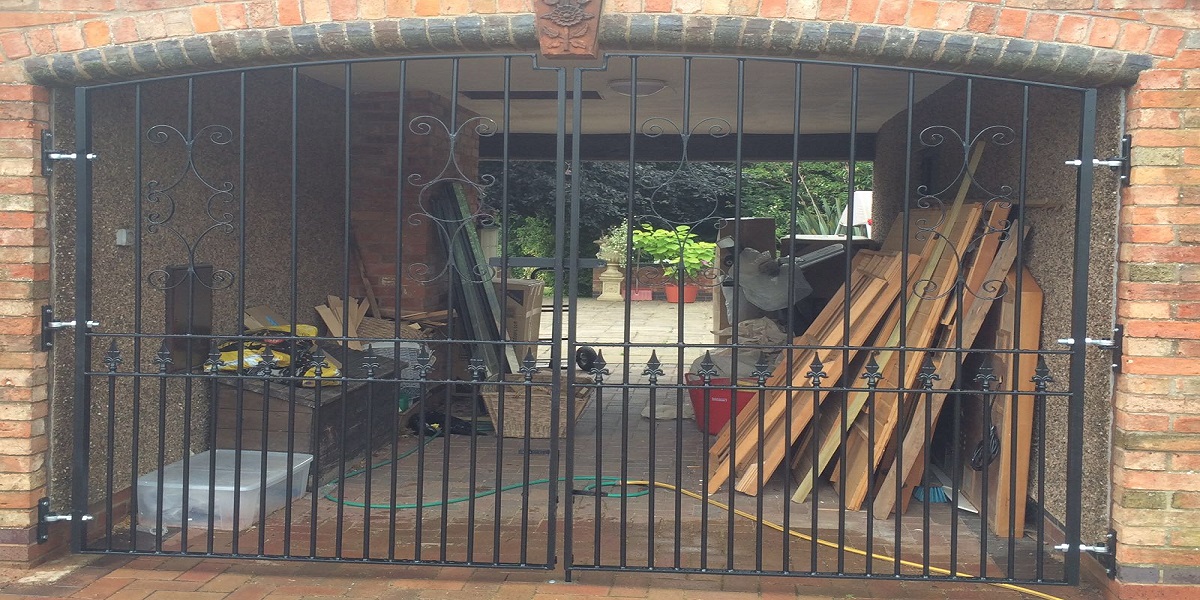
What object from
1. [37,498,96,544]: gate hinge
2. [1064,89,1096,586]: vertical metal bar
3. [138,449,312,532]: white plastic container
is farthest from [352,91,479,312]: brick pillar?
[1064,89,1096,586]: vertical metal bar

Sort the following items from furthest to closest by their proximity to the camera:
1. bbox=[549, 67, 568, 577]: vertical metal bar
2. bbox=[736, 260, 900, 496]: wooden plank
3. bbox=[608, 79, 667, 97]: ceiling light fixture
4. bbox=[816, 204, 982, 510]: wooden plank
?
1. bbox=[608, 79, 667, 97]: ceiling light fixture
2. bbox=[736, 260, 900, 496]: wooden plank
3. bbox=[816, 204, 982, 510]: wooden plank
4. bbox=[549, 67, 568, 577]: vertical metal bar

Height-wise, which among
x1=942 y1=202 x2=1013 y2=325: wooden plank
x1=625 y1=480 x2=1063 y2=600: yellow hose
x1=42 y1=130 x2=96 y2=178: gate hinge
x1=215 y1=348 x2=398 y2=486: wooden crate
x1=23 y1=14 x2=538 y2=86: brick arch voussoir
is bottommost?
x1=625 y1=480 x2=1063 y2=600: yellow hose

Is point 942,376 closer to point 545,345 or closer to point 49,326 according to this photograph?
point 545,345

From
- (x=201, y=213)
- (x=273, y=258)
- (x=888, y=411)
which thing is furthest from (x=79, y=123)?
(x=888, y=411)

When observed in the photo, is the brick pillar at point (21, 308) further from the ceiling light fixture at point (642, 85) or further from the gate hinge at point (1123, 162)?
the gate hinge at point (1123, 162)

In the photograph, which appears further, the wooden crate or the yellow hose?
the wooden crate

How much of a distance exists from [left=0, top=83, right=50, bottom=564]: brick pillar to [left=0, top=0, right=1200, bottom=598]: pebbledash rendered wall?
0.01m

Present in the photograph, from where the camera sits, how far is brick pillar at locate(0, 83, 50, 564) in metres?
3.93

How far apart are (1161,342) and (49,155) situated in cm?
444

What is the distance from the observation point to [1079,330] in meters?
3.73

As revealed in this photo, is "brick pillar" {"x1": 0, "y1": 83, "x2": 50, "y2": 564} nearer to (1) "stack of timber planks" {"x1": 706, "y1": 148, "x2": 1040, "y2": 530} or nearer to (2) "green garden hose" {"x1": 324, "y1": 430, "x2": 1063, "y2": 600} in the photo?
(2) "green garden hose" {"x1": 324, "y1": 430, "x2": 1063, "y2": 600}

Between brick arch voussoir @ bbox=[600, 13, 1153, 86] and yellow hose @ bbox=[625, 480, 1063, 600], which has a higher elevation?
brick arch voussoir @ bbox=[600, 13, 1153, 86]

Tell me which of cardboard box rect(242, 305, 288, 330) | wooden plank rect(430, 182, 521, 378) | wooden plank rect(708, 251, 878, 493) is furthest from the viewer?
wooden plank rect(430, 182, 521, 378)

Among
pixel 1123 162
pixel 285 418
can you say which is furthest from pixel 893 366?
pixel 285 418
